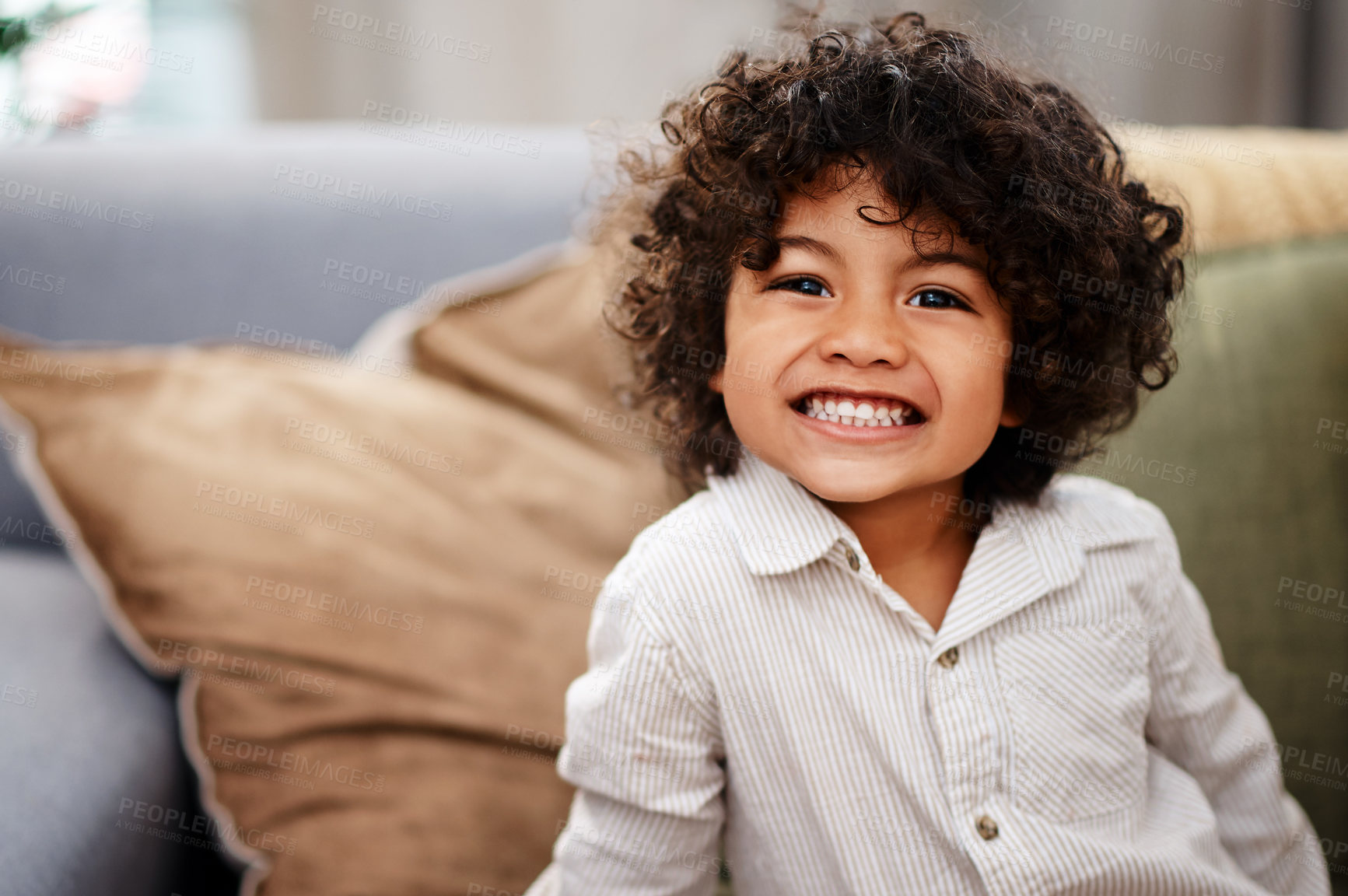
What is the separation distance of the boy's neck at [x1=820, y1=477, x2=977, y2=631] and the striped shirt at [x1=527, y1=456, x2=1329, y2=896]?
0.03 meters

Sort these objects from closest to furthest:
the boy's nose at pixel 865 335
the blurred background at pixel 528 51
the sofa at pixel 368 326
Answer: the boy's nose at pixel 865 335 → the sofa at pixel 368 326 → the blurred background at pixel 528 51

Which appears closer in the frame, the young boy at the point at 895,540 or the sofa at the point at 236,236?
the young boy at the point at 895,540

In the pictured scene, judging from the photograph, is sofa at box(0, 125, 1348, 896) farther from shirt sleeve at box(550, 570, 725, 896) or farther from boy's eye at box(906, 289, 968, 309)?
shirt sleeve at box(550, 570, 725, 896)

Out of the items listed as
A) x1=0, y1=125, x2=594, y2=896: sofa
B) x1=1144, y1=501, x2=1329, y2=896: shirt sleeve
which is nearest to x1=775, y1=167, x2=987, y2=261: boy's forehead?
x1=1144, y1=501, x2=1329, y2=896: shirt sleeve

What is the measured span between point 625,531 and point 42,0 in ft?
5.46

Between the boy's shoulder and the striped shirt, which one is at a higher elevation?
the boy's shoulder

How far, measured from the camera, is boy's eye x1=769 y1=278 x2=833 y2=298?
A: 0.71 meters

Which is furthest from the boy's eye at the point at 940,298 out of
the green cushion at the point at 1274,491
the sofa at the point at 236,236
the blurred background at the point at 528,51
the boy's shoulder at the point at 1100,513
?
the blurred background at the point at 528,51

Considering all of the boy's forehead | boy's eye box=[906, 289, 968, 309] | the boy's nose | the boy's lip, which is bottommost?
the boy's lip

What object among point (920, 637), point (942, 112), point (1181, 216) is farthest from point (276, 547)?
point (1181, 216)

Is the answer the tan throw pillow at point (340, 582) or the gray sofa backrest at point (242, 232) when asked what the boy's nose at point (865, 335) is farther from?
the gray sofa backrest at point (242, 232)

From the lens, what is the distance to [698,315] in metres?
0.80

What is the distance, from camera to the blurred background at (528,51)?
81.6 inches

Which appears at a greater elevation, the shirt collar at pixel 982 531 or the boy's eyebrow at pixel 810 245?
the boy's eyebrow at pixel 810 245
